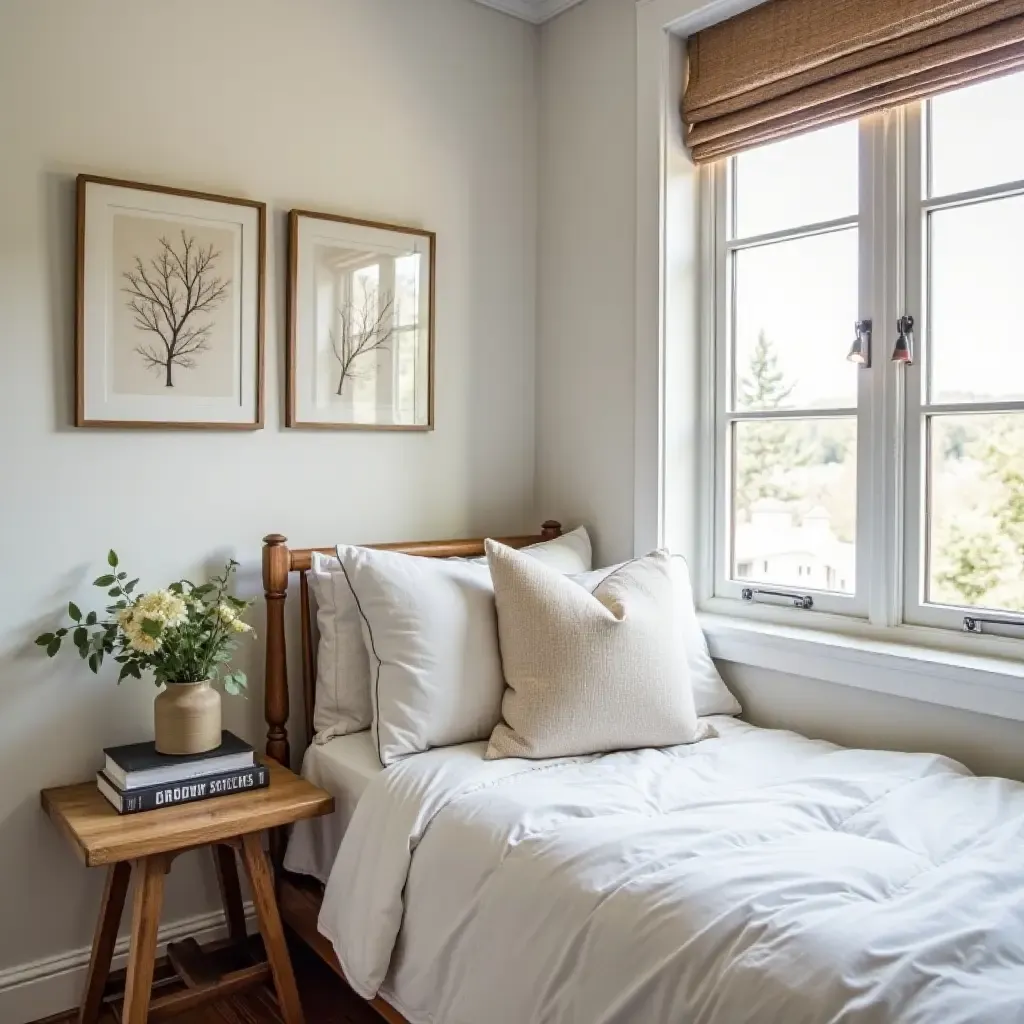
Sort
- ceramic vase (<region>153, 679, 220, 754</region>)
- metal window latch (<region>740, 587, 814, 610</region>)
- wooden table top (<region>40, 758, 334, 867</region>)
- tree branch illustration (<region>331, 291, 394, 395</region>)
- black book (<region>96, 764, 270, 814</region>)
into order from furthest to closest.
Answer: tree branch illustration (<region>331, 291, 394, 395</region>) → metal window latch (<region>740, 587, 814, 610</region>) → ceramic vase (<region>153, 679, 220, 754</region>) → black book (<region>96, 764, 270, 814</region>) → wooden table top (<region>40, 758, 334, 867</region>)

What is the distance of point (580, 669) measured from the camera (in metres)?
2.00

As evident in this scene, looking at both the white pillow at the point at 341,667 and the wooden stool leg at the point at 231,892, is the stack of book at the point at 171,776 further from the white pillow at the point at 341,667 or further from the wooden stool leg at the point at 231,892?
the wooden stool leg at the point at 231,892

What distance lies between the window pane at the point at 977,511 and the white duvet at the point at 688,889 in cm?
44

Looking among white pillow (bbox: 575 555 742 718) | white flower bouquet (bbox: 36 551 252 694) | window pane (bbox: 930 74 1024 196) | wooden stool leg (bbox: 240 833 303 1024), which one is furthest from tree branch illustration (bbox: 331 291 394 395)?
window pane (bbox: 930 74 1024 196)

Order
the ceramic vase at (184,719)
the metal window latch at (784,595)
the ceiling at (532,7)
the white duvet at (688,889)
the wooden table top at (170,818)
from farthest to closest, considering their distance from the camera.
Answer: the ceiling at (532,7) < the metal window latch at (784,595) < the ceramic vase at (184,719) < the wooden table top at (170,818) < the white duvet at (688,889)

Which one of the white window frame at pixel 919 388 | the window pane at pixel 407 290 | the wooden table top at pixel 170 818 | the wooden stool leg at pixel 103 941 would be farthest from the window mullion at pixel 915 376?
the wooden stool leg at pixel 103 941

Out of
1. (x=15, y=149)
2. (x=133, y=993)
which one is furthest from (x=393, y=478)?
(x=133, y=993)

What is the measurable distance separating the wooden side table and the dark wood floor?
0.09 meters

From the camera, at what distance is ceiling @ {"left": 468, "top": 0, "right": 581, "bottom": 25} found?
2.79 meters

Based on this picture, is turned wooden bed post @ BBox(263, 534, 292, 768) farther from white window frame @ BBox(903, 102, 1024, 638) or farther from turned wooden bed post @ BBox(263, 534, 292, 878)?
white window frame @ BBox(903, 102, 1024, 638)

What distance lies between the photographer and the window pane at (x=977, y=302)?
6.73 feet

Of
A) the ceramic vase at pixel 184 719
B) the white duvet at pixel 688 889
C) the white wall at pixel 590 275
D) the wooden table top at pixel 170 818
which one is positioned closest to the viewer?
the white duvet at pixel 688 889

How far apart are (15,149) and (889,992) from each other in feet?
7.22

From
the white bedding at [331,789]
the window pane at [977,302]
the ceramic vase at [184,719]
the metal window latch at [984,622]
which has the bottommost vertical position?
the white bedding at [331,789]
